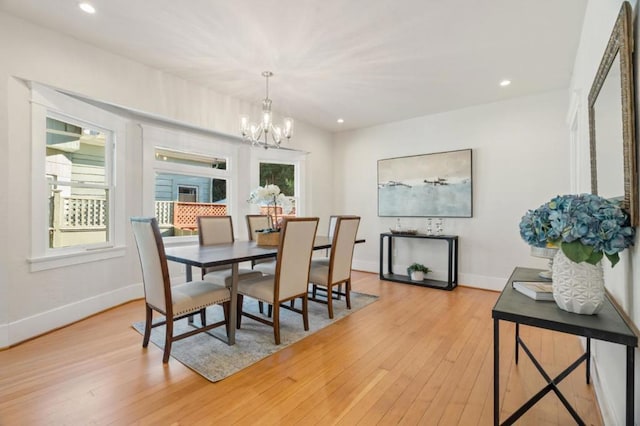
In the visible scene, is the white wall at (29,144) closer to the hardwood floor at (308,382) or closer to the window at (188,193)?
the hardwood floor at (308,382)

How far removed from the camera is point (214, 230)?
3561 millimetres

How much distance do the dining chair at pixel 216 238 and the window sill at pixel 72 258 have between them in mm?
1035

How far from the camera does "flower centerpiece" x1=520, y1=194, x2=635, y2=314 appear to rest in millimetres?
1145

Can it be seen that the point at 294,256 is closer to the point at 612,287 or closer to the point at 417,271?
the point at 612,287

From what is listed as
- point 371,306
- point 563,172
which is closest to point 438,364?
point 371,306

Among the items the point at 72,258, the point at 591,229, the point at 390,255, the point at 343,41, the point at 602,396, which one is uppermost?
the point at 343,41

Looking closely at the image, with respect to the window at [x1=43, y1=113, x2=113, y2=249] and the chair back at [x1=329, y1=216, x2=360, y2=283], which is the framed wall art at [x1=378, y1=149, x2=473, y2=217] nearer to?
the chair back at [x1=329, y1=216, x2=360, y2=283]

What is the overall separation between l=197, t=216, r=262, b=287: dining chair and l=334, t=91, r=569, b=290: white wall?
2918mm

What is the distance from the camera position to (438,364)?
7.36 ft

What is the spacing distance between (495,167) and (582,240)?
11.9 ft

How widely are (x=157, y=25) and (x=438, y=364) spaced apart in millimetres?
3622

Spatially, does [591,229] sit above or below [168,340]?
above

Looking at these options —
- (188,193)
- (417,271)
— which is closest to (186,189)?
(188,193)

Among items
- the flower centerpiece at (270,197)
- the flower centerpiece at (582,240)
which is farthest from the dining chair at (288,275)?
the flower centerpiece at (582,240)
